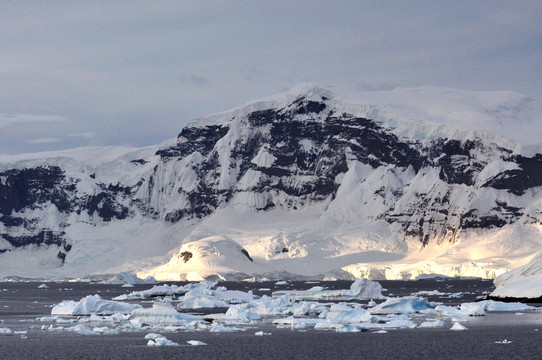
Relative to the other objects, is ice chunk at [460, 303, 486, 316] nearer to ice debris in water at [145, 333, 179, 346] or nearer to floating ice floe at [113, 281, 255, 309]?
floating ice floe at [113, 281, 255, 309]

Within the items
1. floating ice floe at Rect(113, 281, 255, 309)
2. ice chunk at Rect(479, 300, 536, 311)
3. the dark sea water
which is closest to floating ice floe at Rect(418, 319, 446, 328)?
the dark sea water

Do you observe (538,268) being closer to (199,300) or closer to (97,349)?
(199,300)

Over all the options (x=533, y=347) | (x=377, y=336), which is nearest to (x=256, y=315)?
(x=377, y=336)

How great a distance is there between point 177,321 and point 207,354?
2478 centimetres

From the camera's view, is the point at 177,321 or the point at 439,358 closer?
the point at 439,358

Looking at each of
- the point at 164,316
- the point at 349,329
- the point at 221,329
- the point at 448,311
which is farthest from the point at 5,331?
the point at 448,311

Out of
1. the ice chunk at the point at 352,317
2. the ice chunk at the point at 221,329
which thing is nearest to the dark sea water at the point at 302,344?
the ice chunk at the point at 221,329

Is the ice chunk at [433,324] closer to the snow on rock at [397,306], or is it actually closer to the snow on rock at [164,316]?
the snow on rock at [397,306]

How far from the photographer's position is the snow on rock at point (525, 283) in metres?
130

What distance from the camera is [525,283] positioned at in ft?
438

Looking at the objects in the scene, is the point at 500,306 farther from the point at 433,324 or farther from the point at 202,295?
the point at 202,295

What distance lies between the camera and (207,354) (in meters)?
84.2

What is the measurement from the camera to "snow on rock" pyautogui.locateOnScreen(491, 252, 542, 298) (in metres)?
130

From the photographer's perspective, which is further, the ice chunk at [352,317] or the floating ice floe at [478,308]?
the floating ice floe at [478,308]
